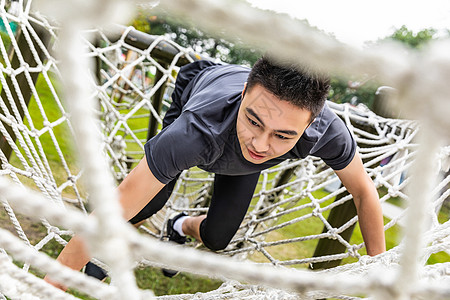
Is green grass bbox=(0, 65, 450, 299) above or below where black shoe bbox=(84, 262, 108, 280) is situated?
below

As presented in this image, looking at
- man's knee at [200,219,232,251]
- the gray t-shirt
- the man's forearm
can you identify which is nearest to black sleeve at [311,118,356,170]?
the gray t-shirt

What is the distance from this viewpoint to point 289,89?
2.80 ft

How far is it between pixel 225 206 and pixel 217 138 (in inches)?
16.5

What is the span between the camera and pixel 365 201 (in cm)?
116

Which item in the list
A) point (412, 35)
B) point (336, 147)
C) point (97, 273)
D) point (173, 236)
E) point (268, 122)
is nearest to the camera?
point (268, 122)

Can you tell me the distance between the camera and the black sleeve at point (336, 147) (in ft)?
3.58

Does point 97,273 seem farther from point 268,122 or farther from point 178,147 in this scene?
point 268,122

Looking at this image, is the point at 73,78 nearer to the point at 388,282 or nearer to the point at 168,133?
the point at 388,282

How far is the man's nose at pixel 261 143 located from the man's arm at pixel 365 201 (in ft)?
1.15

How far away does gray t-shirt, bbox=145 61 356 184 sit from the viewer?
0.90 m

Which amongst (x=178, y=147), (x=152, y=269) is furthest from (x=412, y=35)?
(x=178, y=147)

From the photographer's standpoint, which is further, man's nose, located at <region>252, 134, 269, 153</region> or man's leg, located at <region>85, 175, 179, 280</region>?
man's leg, located at <region>85, 175, 179, 280</region>

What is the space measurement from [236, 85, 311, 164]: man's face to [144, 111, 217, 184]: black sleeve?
0.09 meters

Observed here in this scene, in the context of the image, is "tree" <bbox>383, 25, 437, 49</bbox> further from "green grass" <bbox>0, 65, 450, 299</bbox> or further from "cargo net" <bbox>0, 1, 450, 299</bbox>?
"cargo net" <bbox>0, 1, 450, 299</bbox>
